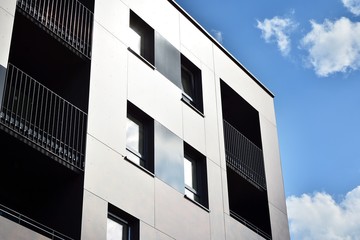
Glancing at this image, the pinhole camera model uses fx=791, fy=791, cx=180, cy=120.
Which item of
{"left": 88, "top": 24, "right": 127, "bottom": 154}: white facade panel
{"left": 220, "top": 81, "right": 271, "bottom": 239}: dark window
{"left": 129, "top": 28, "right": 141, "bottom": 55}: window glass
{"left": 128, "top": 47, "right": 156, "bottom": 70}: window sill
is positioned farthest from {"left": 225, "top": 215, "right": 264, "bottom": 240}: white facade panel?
{"left": 129, "top": 28, "right": 141, "bottom": 55}: window glass

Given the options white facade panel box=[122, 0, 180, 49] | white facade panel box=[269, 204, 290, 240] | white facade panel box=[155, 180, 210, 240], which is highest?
white facade panel box=[122, 0, 180, 49]

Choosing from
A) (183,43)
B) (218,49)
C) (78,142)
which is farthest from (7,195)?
(218,49)

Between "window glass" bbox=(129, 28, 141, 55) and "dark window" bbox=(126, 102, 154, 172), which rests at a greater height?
"window glass" bbox=(129, 28, 141, 55)

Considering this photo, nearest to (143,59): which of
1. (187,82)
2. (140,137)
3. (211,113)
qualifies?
(140,137)

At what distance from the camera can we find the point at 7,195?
20016 mm

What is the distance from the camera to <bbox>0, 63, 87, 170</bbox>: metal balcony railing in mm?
18578

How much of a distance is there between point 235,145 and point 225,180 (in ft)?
7.79

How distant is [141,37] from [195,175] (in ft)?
15.1

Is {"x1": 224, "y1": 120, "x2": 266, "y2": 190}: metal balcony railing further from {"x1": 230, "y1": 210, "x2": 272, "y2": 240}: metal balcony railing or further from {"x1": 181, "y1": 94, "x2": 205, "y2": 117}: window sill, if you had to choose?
{"x1": 181, "y1": 94, "x2": 205, "y2": 117}: window sill

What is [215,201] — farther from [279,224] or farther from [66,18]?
[66,18]

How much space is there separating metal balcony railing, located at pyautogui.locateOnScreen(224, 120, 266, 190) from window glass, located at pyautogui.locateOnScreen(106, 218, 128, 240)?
6393 mm

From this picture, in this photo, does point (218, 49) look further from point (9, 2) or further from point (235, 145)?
point (9, 2)

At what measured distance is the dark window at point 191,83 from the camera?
25.8 metres

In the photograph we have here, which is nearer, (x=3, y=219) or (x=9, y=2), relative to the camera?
(x=3, y=219)
